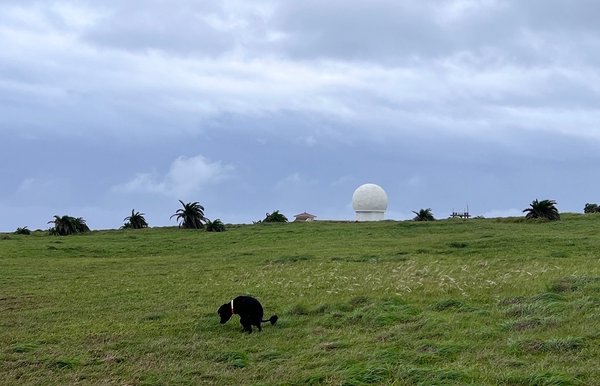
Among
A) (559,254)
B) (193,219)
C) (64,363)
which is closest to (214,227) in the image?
(193,219)

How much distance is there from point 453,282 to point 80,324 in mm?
10052

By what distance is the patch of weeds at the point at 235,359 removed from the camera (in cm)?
1004

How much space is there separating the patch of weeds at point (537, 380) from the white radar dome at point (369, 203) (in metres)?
54.8

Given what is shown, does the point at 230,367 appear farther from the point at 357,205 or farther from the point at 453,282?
the point at 357,205

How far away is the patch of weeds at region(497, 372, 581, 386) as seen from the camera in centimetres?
802

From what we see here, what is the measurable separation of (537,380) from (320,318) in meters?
6.19

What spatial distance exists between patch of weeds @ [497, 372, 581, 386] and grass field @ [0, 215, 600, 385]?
0.06 feet

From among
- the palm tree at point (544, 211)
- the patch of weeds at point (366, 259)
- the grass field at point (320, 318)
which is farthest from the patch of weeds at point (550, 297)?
the palm tree at point (544, 211)

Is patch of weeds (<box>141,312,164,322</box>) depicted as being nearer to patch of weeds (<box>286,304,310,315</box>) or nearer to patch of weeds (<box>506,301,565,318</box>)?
patch of weeds (<box>286,304,310,315</box>)

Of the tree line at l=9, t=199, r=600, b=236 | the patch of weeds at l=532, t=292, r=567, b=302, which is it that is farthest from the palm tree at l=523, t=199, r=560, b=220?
the patch of weeds at l=532, t=292, r=567, b=302

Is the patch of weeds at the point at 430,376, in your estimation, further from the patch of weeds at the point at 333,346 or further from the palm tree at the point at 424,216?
the palm tree at the point at 424,216

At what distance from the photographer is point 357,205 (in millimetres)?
63531

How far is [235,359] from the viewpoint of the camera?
1037cm

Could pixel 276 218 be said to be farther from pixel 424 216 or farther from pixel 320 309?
pixel 320 309
